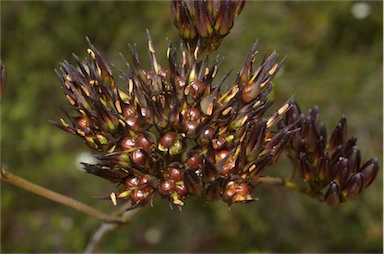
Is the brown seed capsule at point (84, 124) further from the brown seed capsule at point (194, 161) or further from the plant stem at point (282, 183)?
the plant stem at point (282, 183)

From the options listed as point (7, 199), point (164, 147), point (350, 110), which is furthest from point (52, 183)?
point (164, 147)

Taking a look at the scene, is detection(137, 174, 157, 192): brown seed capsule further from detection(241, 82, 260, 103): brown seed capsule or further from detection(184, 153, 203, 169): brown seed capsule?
detection(241, 82, 260, 103): brown seed capsule

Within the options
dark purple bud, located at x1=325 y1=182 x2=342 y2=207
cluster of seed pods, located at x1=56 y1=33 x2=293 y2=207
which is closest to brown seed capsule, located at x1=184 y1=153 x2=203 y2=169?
cluster of seed pods, located at x1=56 y1=33 x2=293 y2=207

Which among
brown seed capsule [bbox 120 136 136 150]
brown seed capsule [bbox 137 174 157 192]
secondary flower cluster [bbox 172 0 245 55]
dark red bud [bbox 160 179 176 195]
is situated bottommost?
dark red bud [bbox 160 179 176 195]

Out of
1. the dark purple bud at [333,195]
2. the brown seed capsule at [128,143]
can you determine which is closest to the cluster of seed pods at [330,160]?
the dark purple bud at [333,195]

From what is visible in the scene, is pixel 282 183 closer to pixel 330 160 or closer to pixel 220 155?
pixel 330 160

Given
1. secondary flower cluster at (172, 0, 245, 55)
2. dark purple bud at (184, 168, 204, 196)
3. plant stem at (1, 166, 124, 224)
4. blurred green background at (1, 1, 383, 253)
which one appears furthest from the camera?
blurred green background at (1, 1, 383, 253)

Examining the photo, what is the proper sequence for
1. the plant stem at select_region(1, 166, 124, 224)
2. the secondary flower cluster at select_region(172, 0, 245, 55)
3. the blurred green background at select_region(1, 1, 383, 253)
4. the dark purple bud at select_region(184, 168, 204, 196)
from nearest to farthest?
the dark purple bud at select_region(184, 168, 204, 196) < the plant stem at select_region(1, 166, 124, 224) < the secondary flower cluster at select_region(172, 0, 245, 55) < the blurred green background at select_region(1, 1, 383, 253)

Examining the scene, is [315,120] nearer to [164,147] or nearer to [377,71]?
[164,147]
